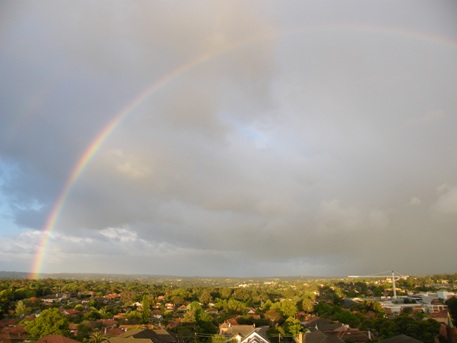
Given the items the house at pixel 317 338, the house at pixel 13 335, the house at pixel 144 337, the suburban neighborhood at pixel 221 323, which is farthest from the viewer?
the house at pixel 13 335

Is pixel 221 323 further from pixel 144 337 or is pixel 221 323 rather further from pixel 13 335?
pixel 13 335

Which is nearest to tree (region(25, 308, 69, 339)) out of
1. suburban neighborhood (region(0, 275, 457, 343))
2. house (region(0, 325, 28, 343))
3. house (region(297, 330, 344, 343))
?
suburban neighborhood (region(0, 275, 457, 343))

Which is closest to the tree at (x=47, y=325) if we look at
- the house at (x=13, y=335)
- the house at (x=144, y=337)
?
the house at (x=13, y=335)

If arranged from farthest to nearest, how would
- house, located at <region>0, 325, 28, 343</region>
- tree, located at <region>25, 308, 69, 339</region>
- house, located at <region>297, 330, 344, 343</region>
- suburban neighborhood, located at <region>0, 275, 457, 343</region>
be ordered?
house, located at <region>0, 325, 28, 343</region>, tree, located at <region>25, 308, 69, 339</region>, suburban neighborhood, located at <region>0, 275, 457, 343</region>, house, located at <region>297, 330, 344, 343</region>

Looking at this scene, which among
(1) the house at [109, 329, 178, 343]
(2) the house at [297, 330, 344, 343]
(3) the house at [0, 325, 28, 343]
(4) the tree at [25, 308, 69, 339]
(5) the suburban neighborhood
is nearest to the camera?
(1) the house at [109, 329, 178, 343]

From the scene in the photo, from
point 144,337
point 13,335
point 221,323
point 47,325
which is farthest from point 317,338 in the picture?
point 13,335

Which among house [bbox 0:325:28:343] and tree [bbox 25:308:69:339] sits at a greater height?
tree [bbox 25:308:69:339]

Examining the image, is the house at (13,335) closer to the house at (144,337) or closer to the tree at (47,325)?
the tree at (47,325)

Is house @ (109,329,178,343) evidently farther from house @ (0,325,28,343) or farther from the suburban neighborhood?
house @ (0,325,28,343)
